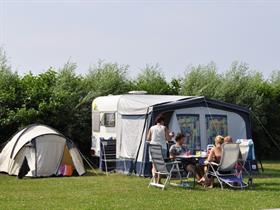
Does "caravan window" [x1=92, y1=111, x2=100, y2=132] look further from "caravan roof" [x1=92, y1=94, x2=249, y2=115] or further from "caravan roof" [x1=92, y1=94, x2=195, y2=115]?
"caravan roof" [x1=92, y1=94, x2=249, y2=115]

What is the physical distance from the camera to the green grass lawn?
915cm

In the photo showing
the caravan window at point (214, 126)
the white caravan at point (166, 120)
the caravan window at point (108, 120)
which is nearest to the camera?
the white caravan at point (166, 120)

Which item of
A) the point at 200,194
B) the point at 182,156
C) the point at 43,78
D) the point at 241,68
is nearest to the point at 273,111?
the point at 241,68

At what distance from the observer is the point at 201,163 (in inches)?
489

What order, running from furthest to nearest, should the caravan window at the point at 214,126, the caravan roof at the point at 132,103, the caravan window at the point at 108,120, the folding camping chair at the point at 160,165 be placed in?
the caravan window at the point at 108,120
the caravan window at the point at 214,126
the caravan roof at the point at 132,103
the folding camping chair at the point at 160,165

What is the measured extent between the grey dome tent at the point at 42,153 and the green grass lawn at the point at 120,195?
2.49 feet

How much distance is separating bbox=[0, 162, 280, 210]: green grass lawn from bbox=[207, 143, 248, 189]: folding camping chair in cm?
25

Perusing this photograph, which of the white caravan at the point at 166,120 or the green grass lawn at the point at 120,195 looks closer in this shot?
the green grass lawn at the point at 120,195

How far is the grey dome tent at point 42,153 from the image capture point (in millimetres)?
14227

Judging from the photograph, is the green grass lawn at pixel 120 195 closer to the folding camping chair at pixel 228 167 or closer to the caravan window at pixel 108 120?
the folding camping chair at pixel 228 167

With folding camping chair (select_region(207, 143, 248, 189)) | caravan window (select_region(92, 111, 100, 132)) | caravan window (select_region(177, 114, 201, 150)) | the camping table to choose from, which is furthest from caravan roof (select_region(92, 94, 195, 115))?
folding camping chair (select_region(207, 143, 248, 189))

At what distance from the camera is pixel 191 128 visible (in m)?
15.1

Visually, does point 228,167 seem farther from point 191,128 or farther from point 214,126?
point 214,126

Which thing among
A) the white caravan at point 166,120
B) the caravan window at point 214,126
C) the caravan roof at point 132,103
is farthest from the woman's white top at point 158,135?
the caravan window at point 214,126
